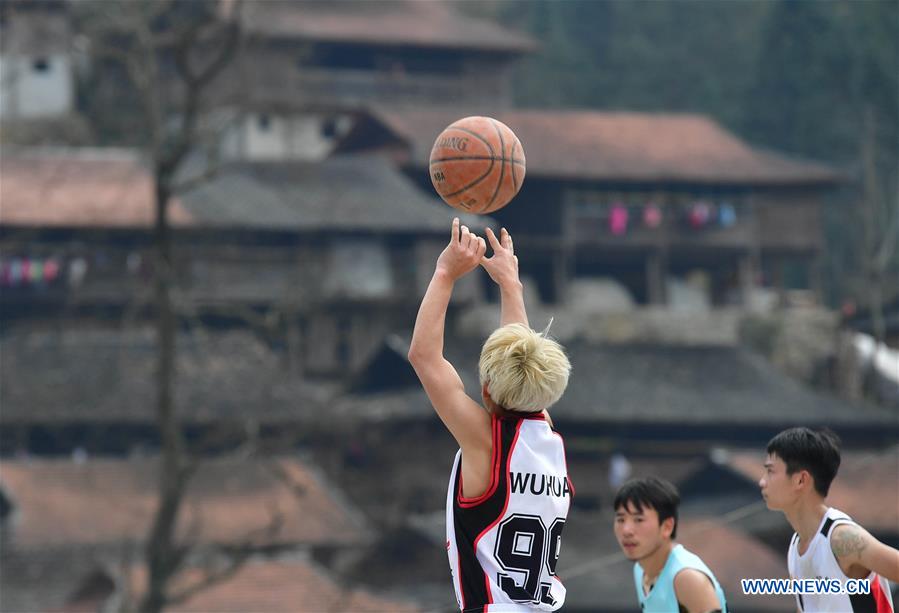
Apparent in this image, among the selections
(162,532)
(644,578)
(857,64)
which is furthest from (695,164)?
(644,578)

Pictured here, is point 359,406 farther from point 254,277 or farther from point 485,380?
point 485,380

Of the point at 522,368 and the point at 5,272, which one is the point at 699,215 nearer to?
the point at 5,272

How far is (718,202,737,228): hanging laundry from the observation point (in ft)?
168

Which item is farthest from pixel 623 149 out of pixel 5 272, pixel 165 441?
pixel 165 441

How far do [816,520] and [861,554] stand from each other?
0.95 ft

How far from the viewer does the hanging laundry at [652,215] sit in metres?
50.5

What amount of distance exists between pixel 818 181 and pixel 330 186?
1456cm

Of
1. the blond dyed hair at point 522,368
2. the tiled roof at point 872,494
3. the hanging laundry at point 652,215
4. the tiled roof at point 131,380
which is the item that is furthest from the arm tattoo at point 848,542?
the hanging laundry at point 652,215

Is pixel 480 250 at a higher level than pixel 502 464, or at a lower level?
higher

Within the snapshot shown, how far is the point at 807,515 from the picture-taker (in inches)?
242

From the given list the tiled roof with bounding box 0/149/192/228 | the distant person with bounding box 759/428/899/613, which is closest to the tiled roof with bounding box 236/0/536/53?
the tiled roof with bounding box 0/149/192/228

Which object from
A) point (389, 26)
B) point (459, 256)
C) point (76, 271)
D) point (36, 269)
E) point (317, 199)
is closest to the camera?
point (459, 256)

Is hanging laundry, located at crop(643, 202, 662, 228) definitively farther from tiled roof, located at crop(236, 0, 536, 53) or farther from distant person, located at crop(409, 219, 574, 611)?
distant person, located at crop(409, 219, 574, 611)

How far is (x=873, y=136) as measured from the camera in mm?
63594
